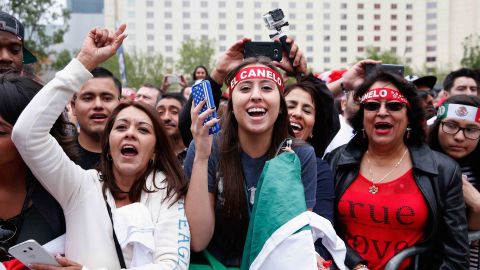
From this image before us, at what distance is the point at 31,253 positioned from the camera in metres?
2.34

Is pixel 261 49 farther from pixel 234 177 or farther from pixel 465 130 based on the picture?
pixel 465 130

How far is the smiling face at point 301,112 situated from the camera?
407 centimetres

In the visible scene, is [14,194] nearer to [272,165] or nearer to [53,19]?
[272,165]

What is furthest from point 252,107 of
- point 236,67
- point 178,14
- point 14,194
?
point 178,14

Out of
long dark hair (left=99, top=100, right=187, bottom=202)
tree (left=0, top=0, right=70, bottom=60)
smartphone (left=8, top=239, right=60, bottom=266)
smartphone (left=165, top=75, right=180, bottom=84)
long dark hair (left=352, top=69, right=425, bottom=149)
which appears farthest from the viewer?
tree (left=0, top=0, right=70, bottom=60)

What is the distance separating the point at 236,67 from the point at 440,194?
1747mm

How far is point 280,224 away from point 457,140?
2290 mm

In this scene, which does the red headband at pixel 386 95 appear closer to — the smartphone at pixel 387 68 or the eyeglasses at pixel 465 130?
the smartphone at pixel 387 68

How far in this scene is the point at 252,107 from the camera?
309 cm

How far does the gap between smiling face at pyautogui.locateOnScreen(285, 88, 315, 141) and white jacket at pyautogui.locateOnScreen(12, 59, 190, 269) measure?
1.52 meters

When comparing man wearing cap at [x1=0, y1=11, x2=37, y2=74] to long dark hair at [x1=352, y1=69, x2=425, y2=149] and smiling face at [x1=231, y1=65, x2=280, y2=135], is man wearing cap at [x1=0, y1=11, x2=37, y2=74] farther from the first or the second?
long dark hair at [x1=352, y1=69, x2=425, y2=149]

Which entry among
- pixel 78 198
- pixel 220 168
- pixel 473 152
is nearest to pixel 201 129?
pixel 220 168

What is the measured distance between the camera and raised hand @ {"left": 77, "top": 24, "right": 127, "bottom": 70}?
8.76 ft

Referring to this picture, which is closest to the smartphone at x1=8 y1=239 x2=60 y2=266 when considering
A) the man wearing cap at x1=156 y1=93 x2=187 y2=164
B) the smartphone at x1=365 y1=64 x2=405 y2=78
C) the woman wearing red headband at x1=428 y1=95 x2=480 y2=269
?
the smartphone at x1=365 y1=64 x2=405 y2=78
